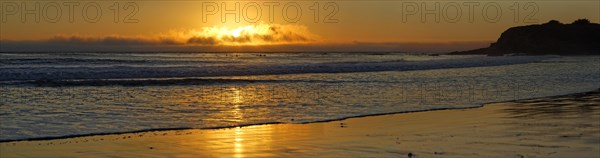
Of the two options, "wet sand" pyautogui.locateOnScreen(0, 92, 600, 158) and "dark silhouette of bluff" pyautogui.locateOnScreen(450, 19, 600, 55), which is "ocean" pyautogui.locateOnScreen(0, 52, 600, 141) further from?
"dark silhouette of bluff" pyautogui.locateOnScreen(450, 19, 600, 55)

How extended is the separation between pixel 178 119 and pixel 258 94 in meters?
7.79

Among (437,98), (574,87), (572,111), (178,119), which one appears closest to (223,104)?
(178,119)

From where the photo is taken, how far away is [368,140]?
37.4ft

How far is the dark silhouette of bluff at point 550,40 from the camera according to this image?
115 m

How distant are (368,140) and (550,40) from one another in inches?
4555

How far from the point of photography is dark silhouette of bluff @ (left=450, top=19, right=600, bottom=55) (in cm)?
11456

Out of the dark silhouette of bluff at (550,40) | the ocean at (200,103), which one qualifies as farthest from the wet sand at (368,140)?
the dark silhouette of bluff at (550,40)

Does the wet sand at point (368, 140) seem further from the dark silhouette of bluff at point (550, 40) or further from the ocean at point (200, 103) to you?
the dark silhouette of bluff at point (550, 40)

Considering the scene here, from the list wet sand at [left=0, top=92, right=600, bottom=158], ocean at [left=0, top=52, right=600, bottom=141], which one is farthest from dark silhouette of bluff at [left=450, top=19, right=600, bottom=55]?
wet sand at [left=0, top=92, right=600, bottom=158]

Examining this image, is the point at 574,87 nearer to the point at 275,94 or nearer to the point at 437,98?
the point at 437,98

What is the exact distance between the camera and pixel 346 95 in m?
21.5

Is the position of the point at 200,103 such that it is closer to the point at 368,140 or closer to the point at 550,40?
the point at 368,140

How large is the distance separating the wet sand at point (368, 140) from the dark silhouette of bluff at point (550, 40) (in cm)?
10436

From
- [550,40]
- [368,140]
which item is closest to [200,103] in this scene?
[368,140]
